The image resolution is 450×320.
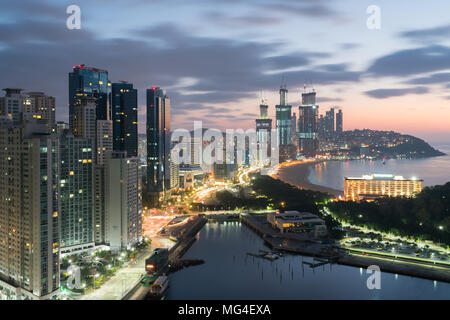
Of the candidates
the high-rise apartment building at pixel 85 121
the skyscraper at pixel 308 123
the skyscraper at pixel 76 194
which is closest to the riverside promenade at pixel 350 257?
the skyscraper at pixel 76 194

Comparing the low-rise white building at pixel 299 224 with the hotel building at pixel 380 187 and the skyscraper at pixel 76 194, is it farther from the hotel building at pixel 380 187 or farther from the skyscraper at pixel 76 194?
the hotel building at pixel 380 187

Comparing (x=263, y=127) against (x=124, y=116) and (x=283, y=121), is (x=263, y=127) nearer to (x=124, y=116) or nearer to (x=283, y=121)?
(x=283, y=121)

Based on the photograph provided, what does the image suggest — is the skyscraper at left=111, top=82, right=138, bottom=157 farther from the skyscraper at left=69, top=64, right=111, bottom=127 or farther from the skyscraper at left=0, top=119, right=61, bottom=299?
the skyscraper at left=0, top=119, right=61, bottom=299

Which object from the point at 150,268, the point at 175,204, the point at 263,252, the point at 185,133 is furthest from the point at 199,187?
the point at 150,268

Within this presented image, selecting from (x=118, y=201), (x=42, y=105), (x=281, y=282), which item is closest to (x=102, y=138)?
(x=118, y=201)

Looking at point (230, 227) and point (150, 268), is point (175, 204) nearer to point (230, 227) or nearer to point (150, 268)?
point (230, 227)

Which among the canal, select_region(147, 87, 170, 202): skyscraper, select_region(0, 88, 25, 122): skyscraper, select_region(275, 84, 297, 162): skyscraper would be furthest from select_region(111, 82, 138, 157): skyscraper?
select_region(275, 84, 297, 162): skyscraper
